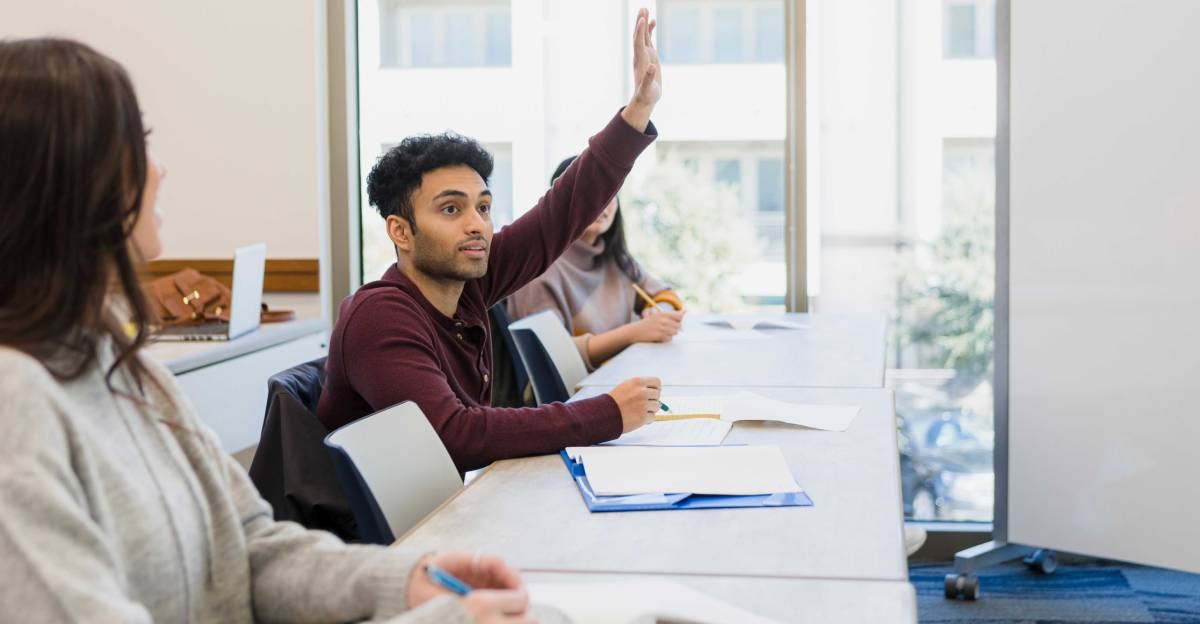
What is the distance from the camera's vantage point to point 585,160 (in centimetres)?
266

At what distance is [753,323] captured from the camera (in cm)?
384

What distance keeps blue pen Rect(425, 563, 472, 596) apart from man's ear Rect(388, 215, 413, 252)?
52.2 inches

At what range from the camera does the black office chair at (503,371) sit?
3.39 metres

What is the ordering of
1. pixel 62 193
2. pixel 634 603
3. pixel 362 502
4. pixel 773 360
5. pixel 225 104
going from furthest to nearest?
pixel 225 104 < pixel 773 360 < pixel 362 502 < pixel 634 603 < pixel 62 193

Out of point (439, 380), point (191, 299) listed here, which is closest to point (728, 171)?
point (191, 299)

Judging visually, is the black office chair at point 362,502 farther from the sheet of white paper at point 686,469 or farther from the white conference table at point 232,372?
the white conference table at point 232,372

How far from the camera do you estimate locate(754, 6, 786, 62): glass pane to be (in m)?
4.13

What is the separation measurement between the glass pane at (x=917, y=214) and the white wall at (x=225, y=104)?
174 centimetres

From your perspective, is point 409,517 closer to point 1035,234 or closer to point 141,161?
point 141,161

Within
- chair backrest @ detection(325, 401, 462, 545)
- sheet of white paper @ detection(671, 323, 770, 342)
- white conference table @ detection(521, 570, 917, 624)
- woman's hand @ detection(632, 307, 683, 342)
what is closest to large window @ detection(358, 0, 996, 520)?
sheet of white paper @ detection(671, 323, 770, 342)

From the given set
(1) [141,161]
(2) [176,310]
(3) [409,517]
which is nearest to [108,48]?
(2) [176,310]

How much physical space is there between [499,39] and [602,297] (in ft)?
3.50

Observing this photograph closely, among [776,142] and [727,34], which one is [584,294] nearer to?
[776,142]

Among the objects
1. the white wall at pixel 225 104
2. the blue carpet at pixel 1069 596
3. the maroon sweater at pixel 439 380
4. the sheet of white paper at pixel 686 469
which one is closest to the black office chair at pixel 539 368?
the maroon sweater at pixel 439 380
